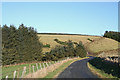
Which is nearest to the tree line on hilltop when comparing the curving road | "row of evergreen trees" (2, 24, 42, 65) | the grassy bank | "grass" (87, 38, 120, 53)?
"row of evergreen trees" (2, 24, 42, 65)

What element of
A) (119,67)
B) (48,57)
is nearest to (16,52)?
(48,57)

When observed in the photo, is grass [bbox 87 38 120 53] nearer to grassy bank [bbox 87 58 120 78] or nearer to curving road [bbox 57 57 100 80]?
grassy bank [bbox 87 58 120 78]

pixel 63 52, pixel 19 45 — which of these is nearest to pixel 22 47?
pixel 19 45

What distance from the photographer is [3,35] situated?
179 feet

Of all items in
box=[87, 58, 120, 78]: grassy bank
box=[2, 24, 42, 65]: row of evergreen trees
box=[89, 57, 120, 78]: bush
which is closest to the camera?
box=[87, 58, 120, 78]: grassy bank

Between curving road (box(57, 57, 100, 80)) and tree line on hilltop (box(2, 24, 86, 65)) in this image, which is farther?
tree line on hilltop (box(2, 24, 86, 65))

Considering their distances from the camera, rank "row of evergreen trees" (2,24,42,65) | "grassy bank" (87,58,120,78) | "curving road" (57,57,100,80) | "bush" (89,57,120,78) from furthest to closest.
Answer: "row of evergreen trees" (2,24,42,65) → "bush" (89,57,120,78) → "grassy bank" (87,58,120,78) → "curving road" (57,57,100,80)

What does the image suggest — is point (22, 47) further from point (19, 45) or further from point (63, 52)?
point (63, 52)

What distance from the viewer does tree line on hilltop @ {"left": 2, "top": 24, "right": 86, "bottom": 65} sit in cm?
5407

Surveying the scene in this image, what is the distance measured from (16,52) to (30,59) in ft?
23.3

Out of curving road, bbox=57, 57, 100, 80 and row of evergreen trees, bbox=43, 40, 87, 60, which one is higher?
curving road, bbox=57, 57, 100, 80

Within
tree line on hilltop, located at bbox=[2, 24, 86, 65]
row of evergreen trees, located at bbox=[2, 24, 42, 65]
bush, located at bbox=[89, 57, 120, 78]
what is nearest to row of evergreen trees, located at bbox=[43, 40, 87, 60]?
tree line on hilltop, located at bbox=[2, 24, 86, 65]

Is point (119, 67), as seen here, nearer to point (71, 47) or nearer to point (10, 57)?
point (10, 57)

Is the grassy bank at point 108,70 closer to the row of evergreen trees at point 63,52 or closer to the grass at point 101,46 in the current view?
the row of evergreen trees at point 63,52
